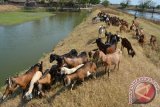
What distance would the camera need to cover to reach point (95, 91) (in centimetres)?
1173

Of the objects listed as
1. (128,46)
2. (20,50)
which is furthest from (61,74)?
(20,50)

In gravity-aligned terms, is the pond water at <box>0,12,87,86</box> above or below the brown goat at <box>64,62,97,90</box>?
below

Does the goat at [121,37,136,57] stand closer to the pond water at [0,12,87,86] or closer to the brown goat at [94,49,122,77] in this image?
the brown goat at [94,49,122,77]

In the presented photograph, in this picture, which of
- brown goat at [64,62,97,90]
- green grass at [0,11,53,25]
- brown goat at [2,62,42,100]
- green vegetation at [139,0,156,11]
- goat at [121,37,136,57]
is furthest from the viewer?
green vegetation at [139,0,156,11]

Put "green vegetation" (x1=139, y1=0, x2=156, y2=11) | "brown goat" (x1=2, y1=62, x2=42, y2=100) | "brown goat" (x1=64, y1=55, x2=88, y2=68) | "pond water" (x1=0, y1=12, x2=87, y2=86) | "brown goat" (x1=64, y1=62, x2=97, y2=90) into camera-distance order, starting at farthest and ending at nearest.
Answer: "green vegetation" (x1=139, y1=0, x2=156, y2=11), "pond water" (x1=0, y1=12, x2=87, y2=86), "brown goat" (x1=64, y1=55, x2=88, y2=68), "brown goat" (x1=2, y1=62, x2=42, y2=100), "brown goat" (x1=64, y1=62, x2=97, y2=90)

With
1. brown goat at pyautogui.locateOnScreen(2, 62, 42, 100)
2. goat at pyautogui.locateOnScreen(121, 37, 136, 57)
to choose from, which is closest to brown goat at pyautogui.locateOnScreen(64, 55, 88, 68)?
brown goat at pyautogui.locateOnScreen(2, 62, 42, 100)

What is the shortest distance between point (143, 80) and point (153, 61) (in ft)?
19.2

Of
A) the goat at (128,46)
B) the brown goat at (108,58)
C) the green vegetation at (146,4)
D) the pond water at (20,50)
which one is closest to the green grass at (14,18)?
the pond water at (20,50)

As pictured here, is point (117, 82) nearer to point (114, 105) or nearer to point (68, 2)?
point (114, 105)

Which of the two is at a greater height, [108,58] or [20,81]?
[108,58]

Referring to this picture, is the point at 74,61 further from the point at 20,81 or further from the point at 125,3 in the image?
the point at 125,3

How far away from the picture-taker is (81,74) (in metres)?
11.5

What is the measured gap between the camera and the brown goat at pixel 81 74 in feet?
36.8

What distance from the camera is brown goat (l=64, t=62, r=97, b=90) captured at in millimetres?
11227
